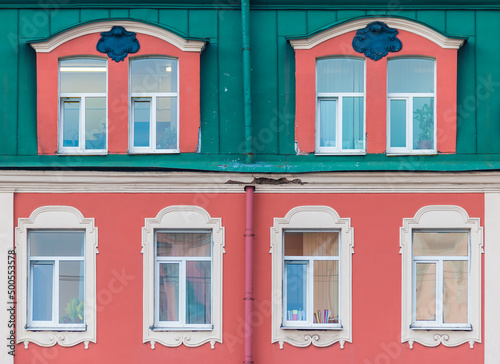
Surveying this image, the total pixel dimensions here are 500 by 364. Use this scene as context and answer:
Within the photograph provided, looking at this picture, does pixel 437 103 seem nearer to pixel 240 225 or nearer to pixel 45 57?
pixel 240 225

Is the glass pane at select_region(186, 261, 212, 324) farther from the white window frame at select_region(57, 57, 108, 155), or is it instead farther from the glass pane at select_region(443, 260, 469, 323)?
the glass pane at select_region(443, 260, 469, 323)

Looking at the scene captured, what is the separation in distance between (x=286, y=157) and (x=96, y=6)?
11.9 ft

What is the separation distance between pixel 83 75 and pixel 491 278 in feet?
21.8

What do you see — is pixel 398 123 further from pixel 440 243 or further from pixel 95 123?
pixel 95 123

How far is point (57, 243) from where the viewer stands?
433 inches

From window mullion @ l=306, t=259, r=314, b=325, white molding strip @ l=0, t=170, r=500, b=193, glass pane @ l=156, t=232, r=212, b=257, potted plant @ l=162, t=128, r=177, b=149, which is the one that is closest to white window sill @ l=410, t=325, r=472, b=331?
window mullion @ l=306, t=259, r=314, b=325

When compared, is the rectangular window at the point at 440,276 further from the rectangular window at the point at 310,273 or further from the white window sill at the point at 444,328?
the rectangular window at the point at 310,273

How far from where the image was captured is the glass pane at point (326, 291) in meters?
10.9

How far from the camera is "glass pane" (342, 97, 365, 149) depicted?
36.5 ft

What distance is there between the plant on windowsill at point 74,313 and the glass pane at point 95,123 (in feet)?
7.60

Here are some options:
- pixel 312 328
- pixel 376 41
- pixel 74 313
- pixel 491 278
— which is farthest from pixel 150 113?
pixel 491 278

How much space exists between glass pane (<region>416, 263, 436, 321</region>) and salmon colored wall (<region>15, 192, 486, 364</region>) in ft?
1.23

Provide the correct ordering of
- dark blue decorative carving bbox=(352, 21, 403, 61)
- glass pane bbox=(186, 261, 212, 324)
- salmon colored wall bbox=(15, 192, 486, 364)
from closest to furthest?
salmon colored wall bbox=(15, 192, 486, 364), glass pane bbox=(186, 261, 212, 324), dark blue decorative carving bbox=(352, 21, 403, 61)

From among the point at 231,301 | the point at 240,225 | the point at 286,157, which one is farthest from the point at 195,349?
the point at 286,157
